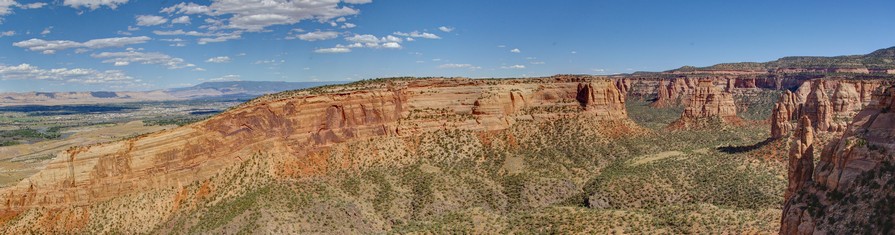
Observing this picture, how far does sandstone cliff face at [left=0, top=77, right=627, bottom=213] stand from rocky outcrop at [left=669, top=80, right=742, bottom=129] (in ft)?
93.1

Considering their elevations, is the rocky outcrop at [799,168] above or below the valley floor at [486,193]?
above

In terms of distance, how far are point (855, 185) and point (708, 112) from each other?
10423cm

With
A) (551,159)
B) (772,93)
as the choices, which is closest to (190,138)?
(551,159)

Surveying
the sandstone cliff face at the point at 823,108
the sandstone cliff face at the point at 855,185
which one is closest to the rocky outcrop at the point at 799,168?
the sandstone cliff face at the point at 855,185

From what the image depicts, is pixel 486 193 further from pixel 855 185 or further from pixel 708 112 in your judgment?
pixel 708 112

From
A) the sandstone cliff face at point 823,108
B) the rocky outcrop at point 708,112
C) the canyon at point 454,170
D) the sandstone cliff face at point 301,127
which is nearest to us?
the canyon at point 454,170

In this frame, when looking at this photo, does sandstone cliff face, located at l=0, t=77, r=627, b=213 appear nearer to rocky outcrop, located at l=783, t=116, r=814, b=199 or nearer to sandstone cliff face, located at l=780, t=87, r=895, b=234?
rocky outcrop, located at l=783, t=116, r=814, b=199

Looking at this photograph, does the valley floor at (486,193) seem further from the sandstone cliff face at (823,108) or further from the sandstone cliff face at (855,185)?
the sandstone cliff face at (855,185)

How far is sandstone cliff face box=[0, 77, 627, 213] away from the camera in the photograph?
205ft

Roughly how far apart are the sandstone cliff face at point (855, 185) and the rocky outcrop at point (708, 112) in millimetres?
90675

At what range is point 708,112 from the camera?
132m

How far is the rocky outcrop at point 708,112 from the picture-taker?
418ft

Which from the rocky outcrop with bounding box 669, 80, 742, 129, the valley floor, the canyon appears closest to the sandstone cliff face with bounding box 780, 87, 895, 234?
the canyon

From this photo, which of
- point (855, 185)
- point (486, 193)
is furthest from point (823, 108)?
point (855, 185)
